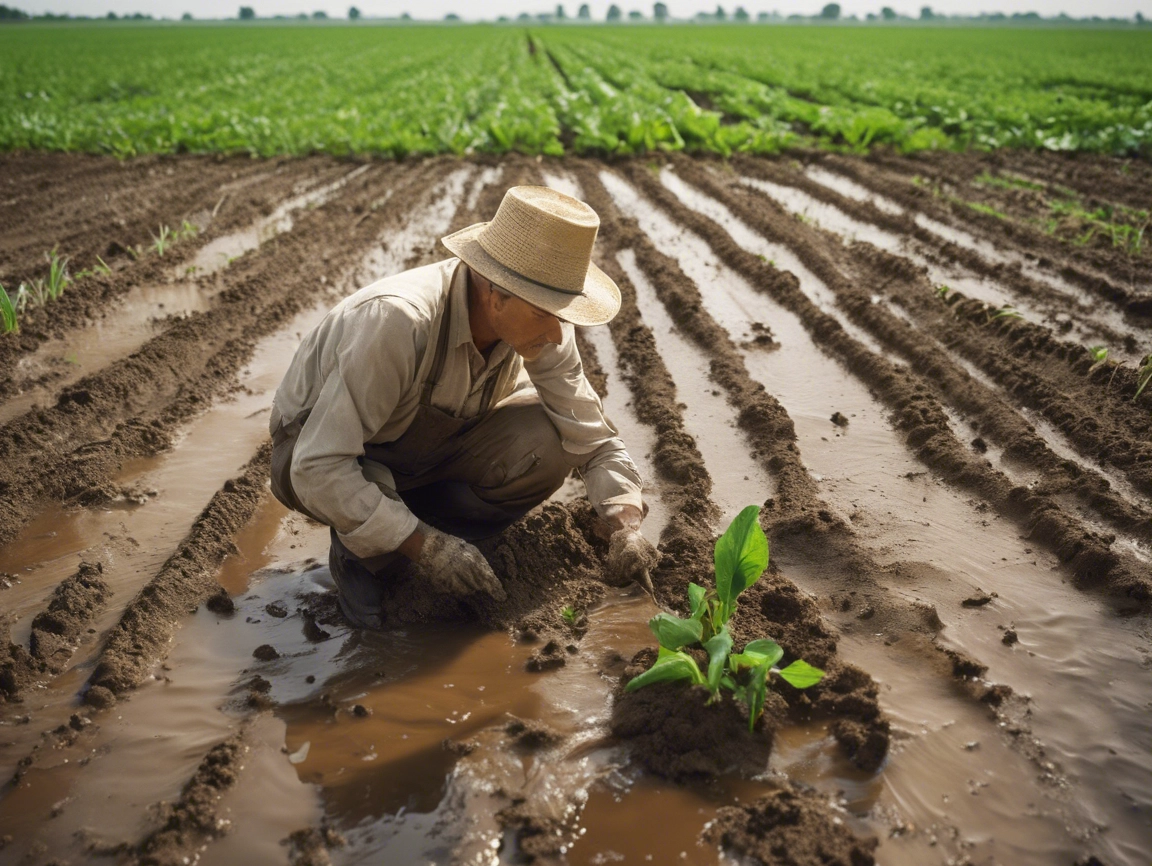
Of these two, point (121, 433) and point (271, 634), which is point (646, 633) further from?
point (121, 433)

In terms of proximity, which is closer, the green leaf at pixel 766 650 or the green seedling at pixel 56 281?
the green leaf at pixel 766 650

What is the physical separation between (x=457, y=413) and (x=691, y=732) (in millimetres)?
1434

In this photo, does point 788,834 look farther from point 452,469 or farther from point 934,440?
point 934,440

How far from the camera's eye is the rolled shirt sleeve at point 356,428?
2.72 meters

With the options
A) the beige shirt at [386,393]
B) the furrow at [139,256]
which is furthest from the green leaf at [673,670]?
the furrow at [139,256]

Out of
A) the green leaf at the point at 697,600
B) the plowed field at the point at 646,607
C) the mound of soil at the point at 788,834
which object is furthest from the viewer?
the green leaf at the point at 697,600

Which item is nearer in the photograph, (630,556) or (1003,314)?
(630,556)

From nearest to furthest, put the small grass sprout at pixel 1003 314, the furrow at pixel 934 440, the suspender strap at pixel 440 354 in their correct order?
the suspender strap at pixel 440 354 < the furrow at pixel 934 440 < the small grass sprout at pixel 1003 314

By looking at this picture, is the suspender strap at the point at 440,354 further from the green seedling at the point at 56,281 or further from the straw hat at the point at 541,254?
the green seedling at the point at 56,281

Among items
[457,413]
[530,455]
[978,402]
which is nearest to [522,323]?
[457,413]

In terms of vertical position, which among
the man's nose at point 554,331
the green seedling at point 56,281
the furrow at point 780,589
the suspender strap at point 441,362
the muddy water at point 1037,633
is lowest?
the muddy water at point 1037,633

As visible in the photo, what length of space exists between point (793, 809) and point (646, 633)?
926mm

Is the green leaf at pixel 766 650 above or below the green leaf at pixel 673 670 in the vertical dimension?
above

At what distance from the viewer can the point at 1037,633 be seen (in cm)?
298
